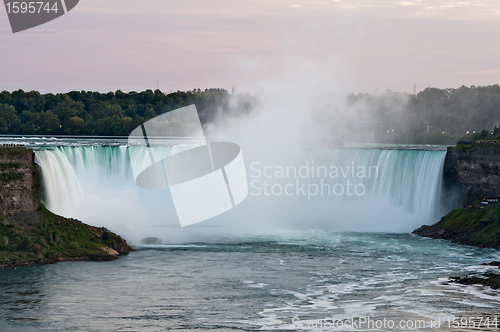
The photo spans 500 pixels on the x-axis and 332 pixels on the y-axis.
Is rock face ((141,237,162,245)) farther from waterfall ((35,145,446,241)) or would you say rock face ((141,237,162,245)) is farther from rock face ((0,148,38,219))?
rock face ((0,148,38,219))

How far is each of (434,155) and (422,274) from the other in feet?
87.9

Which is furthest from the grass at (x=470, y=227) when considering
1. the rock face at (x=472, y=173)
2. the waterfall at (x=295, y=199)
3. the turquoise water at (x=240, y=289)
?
the waterfall at (x=295, y=199)

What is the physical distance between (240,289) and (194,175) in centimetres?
3452

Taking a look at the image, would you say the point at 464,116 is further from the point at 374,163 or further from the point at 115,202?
the point at 115,202

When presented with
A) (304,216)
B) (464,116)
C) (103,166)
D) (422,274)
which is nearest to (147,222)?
(103,166)

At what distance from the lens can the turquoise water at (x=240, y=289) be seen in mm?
31188

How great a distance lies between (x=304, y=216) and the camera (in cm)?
6631

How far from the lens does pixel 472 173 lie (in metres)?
61.8

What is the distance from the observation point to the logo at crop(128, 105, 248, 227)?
2603 inches

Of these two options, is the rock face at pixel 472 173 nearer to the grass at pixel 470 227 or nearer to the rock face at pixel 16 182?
the grass at pixel 470 227

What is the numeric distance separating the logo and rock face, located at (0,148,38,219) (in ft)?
61.8

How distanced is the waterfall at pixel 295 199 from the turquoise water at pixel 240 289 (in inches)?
410

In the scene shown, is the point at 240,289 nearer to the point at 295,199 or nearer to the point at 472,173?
the point at 295,199

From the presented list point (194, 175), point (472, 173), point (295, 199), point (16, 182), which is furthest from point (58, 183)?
point (472, 173)
